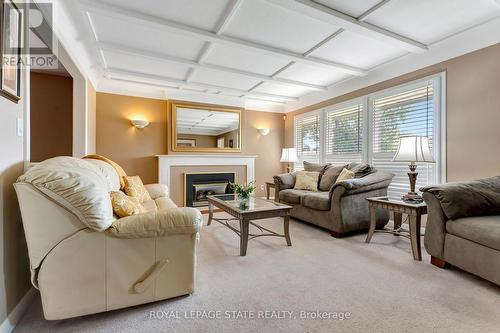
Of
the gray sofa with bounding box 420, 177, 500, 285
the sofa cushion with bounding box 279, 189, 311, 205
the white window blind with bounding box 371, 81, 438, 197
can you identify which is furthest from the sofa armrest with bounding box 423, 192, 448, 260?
the sofa cushion with bounding box 279, 189, 311, 205

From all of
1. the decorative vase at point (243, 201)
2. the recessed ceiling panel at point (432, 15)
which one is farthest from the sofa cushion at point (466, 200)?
the decorative vase at point (243, 201)

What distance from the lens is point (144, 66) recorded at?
357cm

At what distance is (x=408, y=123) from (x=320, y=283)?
268cm

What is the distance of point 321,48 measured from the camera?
118 inches

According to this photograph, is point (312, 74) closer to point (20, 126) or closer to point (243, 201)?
point (243, 201)

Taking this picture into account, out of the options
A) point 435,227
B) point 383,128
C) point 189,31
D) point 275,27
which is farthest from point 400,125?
point 189,31

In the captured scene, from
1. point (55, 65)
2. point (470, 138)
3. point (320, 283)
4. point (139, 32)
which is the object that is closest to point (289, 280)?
point (320, 283)

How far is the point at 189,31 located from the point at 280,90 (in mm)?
2668

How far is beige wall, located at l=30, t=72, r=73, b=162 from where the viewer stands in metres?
3.49

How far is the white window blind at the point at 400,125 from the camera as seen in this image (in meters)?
3.14

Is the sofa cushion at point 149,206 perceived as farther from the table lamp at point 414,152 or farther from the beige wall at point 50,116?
the table lamp at point 414,152

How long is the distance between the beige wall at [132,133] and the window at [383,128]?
318 centimetres

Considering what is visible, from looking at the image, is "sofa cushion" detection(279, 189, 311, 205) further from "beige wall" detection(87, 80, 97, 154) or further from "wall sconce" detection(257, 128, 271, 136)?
"beige wall" detection(87, 80, 97, 154)

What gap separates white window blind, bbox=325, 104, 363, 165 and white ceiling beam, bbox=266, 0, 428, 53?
130 centimetres
